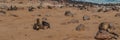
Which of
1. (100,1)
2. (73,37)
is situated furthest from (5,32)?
(100,1)

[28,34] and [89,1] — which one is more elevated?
[28,34]

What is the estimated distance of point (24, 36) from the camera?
675 centimetres

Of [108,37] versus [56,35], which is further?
[56,35]

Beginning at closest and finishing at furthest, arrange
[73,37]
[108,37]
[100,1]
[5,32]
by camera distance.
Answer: [108,37], [73,37], [5,32], [100,1]

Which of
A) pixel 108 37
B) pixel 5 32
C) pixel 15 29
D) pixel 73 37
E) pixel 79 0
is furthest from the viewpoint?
pixel 79 0

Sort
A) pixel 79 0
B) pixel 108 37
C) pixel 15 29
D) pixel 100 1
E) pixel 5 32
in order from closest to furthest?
pixel 108 37 < pixel 5 32 < pixel 15 29 < pixel 100 1 < pixel 79 0

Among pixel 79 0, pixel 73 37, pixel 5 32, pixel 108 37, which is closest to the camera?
pixel 108 37

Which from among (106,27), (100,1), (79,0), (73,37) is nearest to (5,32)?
(73,37)

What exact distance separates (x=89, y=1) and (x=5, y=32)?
1640 cm

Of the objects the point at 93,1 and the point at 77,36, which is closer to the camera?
the point at 77,36

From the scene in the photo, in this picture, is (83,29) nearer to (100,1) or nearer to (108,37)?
(108,37)

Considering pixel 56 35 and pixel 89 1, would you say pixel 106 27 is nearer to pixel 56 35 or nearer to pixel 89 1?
pixel 56 35

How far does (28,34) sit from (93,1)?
656 inches

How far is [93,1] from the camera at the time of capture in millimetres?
23312
